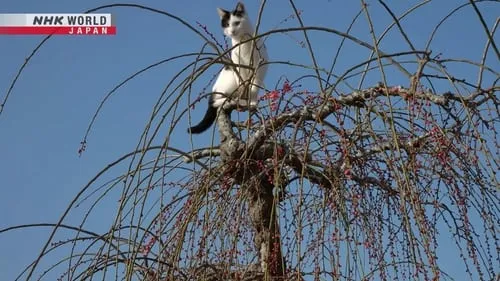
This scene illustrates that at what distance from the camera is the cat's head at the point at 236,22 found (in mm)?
4332

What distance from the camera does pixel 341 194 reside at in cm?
179

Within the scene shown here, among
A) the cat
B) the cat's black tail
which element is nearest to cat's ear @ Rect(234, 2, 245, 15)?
the cat

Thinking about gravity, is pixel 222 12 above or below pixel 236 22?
above

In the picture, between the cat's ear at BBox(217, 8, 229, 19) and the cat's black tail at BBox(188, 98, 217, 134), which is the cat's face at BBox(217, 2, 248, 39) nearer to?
the cat's ear at BBox(217, 8, 229, 19)

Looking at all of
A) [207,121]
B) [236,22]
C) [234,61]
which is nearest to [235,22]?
[236,22]

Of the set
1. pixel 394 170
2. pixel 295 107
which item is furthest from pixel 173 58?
pixel 394 170

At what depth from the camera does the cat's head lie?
433cm

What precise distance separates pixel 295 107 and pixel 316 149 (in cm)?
14

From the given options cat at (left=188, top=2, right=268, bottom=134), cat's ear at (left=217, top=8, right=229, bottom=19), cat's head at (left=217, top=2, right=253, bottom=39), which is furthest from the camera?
cat's ear at (left=217, top=8, right=229, bottom=19)

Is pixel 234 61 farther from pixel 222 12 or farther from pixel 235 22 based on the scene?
pixel 222 12

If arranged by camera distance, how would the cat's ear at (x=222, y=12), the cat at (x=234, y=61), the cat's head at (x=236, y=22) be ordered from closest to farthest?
the cat at (x=234, y=61), the cat's head at (x=236, y=22), the cat's ear at (x=222, y=12)

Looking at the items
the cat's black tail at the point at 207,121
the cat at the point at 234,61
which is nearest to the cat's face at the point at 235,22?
the cat at the point at 234,61

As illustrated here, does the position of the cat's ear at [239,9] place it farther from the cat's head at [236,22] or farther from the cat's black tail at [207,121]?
the cat's black tail at [207,121]

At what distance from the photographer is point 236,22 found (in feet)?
14.3
